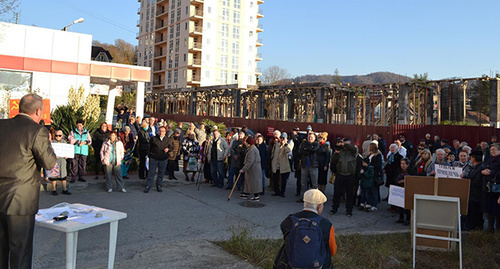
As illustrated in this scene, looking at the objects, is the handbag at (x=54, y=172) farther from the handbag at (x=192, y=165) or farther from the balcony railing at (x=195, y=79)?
the balcony railing at (x=195, y=79)

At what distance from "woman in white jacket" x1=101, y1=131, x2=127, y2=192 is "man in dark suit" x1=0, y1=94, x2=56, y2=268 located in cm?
680

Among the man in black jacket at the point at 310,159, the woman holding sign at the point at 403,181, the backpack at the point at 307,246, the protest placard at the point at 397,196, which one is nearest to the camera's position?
the backpack at the point at 307,246

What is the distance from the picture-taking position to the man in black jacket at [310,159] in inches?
417

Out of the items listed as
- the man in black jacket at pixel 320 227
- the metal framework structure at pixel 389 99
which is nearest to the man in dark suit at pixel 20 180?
the man in black jacket at pixel 320 227

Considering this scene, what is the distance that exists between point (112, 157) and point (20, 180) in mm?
6993

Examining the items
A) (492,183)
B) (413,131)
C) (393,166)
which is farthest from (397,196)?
(413,131)

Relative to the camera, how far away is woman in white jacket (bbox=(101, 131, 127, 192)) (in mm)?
10656

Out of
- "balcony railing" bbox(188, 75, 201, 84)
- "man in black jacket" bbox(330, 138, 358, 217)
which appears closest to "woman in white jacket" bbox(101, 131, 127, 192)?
"man in black jacket" bbox(330, 138, 358, 217)

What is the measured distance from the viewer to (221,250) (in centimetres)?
598

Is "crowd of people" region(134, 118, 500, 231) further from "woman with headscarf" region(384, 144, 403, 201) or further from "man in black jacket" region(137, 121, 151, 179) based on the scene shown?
"man in black jacket" region(137, 121, 151, 179)

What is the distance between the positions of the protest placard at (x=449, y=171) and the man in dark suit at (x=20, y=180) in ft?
22.9

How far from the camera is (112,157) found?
10.7 meters

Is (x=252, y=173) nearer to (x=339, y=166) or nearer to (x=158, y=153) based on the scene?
(x=339, y=166)

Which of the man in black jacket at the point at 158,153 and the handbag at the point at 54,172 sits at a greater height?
the man in black jacket at the point at 158,153
